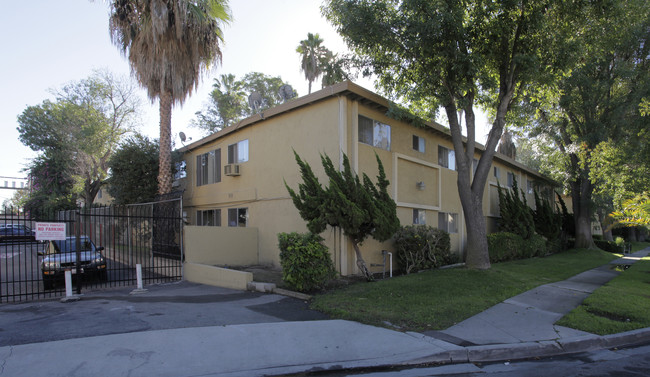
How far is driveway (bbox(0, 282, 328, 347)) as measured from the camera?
20.6 ft

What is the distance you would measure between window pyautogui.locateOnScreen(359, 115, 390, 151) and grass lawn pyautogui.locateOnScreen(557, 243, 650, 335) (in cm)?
711

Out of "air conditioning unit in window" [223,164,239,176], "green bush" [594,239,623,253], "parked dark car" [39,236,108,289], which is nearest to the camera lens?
"parked dark car" [39,236,108,289]

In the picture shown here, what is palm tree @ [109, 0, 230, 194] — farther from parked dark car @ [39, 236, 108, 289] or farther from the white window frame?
the white window frame

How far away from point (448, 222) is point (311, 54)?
781 inches

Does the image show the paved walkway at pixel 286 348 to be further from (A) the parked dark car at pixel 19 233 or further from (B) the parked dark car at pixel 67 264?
(B) the parked dark car at pixel 67 264

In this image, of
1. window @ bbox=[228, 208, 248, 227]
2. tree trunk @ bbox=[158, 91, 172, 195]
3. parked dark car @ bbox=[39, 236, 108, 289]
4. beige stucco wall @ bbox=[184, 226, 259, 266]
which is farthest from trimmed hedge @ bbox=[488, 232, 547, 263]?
parked dark car @ bbox=[39, 236, 108, 289]

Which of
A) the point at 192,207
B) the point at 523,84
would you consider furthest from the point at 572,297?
the point at 192,207

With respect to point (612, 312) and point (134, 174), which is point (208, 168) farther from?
point (612, 312)

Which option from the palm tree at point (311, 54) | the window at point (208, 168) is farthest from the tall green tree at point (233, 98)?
the window at point (208, 168)

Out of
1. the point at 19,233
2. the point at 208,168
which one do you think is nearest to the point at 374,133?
the point at 208,168

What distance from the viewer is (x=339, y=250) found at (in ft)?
37.1

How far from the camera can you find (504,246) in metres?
16.8

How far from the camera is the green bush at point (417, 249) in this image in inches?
486

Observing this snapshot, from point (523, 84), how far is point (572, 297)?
6938 mm
